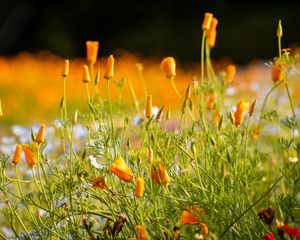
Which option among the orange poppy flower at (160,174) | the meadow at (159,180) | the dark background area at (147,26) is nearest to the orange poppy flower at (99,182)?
the meadow at (159,180)

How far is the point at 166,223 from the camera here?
206 cm

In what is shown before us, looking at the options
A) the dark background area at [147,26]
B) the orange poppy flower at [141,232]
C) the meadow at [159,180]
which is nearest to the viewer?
the orange poppy flower at [141,232]

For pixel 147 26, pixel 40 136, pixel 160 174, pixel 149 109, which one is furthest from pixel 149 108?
pixel 147 26

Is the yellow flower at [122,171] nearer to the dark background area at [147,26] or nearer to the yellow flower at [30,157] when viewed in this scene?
the yellow flower at [30,157]

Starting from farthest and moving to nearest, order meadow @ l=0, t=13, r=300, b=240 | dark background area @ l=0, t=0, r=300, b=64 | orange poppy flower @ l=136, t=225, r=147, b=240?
dark background area @ l=0, t=0, r=300, b=64
meadow @ l=0, t=13, r=300, b=240
orange poppy flower @ l=136, t=225, r=147, b=240

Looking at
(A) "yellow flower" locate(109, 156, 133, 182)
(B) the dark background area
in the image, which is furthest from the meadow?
(B) the dark background area

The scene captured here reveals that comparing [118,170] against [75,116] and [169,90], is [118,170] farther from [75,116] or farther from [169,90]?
[169,90]

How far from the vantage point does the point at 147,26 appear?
1372cm

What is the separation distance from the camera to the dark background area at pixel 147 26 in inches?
509

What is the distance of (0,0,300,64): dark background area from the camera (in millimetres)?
12930

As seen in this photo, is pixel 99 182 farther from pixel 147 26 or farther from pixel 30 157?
pixel 147 26

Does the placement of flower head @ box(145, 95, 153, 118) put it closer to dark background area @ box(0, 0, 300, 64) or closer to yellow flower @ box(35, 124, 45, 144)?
yellow flower @ box(35, 124, 45, 144)

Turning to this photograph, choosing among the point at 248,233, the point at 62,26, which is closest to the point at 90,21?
the point at 62,26

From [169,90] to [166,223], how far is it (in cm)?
587
